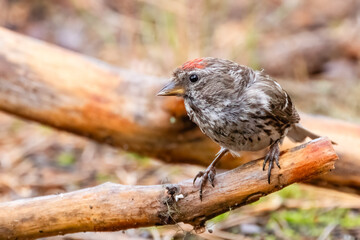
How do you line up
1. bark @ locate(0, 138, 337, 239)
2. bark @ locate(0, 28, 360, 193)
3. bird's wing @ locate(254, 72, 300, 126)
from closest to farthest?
bark @ locate(0, 138, 337, 239), bird's wing @ locate(254, 72, 300, 126), bark @ locate(0, 28, 360, 193)

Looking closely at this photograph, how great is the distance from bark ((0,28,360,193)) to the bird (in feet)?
3.75

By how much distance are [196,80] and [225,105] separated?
24 centimetres

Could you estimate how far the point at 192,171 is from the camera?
6.20 m

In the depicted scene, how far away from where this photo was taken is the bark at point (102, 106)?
195 inches

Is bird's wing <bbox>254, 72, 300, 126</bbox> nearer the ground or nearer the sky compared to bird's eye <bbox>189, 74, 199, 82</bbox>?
nearer the ground

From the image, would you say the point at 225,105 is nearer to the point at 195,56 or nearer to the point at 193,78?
the point at 193,78

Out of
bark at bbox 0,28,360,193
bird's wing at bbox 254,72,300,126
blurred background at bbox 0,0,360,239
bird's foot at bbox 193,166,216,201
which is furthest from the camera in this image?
blurred background at bbox 0,0,360,239

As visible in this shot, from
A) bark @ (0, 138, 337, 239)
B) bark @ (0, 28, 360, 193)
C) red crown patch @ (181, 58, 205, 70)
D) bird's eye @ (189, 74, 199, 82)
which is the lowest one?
bark @ (0, 138, 337, 239)

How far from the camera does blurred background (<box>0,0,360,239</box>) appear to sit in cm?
515

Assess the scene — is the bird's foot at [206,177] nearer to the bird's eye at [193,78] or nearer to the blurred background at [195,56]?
the bird's eye at [193,78]

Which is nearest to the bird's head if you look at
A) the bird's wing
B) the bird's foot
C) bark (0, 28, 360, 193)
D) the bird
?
the bird

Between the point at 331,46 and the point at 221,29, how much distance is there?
1766 millimetres

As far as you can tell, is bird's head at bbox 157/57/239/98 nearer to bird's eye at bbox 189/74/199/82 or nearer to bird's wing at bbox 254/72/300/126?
bird's eye at bbox 189/74/199/82

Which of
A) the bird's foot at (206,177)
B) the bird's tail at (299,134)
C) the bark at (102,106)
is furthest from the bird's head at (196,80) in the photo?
the bark at (102,106)
